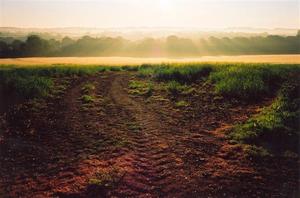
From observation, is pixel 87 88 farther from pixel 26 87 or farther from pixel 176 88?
pixel 176 88

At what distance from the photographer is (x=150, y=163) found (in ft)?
30.0

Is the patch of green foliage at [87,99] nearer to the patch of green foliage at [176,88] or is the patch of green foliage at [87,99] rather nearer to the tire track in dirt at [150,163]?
the tire track in dirt at [150,163]

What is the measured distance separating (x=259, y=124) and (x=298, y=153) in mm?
2104

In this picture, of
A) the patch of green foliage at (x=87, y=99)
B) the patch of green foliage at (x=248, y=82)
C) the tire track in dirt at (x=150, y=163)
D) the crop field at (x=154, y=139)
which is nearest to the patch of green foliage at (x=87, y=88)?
the crop field at (x=154, y=139)

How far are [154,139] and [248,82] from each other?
8.77 metres

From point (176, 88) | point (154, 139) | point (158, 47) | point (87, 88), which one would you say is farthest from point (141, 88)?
point (158, 47)

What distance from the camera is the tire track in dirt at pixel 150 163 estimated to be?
25.4 feet

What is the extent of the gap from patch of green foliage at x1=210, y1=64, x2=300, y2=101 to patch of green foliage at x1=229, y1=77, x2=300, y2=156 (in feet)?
7.75

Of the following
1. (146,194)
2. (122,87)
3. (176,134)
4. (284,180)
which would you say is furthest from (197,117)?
(122,87)

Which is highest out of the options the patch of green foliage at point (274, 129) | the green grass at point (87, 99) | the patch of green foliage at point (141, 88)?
the patch of green foliage at point (141, 88)

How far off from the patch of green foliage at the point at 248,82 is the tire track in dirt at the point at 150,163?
16.5 feet

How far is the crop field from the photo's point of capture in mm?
7965

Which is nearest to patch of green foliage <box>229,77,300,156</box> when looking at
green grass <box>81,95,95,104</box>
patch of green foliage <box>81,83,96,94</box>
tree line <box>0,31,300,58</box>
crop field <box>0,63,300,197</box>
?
crop field <box>0,63,300,197</box>

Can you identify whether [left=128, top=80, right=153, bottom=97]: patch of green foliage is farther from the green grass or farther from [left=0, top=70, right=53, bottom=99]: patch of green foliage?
[left=0, top=70, right=53, bottom=99]: patch of green foliage
